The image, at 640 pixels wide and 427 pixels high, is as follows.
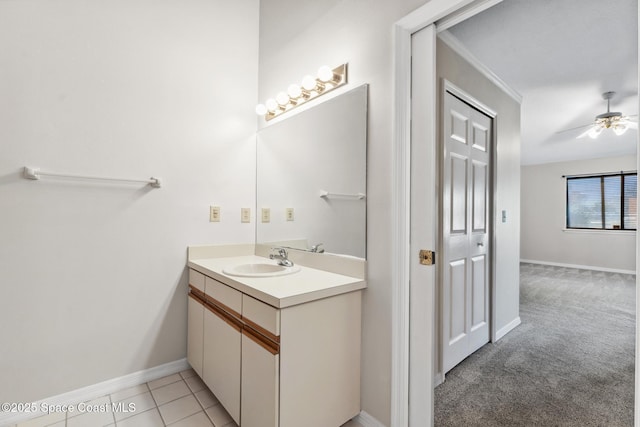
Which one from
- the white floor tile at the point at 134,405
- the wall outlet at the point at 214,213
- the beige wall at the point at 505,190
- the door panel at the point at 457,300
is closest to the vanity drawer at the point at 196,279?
the wall outlet at the point at 214,213

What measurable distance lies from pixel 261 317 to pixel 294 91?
1.40m

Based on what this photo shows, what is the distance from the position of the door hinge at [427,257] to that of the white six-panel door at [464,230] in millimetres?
575

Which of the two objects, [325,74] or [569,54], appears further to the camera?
[569,54]

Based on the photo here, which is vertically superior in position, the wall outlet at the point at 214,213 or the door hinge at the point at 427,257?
the wall outlet at the point at 214,213

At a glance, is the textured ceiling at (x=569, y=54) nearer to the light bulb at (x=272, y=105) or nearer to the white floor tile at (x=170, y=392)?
the light bulb at (x=272, y=105)

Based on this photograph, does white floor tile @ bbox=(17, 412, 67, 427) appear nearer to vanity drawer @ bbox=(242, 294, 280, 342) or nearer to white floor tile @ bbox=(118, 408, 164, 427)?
white floor tile @ bbox=(118, 408, 164, 427)

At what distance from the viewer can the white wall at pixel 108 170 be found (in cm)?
148

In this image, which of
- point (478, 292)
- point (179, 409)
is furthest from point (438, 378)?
point (179, 409)

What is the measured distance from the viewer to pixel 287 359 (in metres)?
1.13

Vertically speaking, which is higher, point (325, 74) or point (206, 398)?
point (325, 74)

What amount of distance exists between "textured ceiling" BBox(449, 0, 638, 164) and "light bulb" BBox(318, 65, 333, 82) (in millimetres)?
941

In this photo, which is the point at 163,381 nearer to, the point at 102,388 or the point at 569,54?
the point at 102,388

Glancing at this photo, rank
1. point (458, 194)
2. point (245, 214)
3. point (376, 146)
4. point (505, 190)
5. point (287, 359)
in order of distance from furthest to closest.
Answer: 1. point (505, 190)
2. point (245, 214)
3. point (458, 194)
4. point (376, 146)
5. point (287, 359)

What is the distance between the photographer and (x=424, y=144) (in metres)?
1.27
